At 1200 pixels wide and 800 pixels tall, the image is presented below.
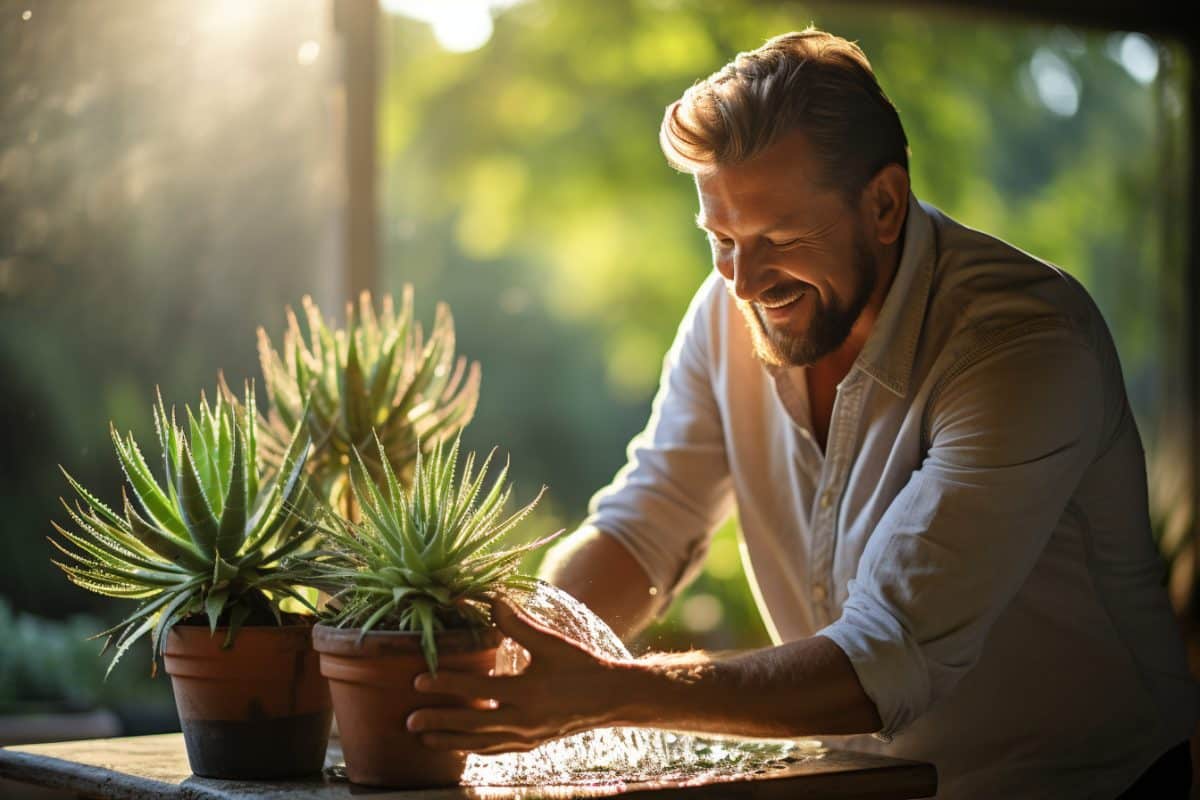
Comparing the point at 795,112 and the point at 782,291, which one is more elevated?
the point at 795,112

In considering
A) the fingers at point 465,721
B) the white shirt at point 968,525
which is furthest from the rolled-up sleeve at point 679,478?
the fingers at point 465,721

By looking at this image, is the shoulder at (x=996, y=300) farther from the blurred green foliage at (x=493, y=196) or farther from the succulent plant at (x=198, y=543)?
the succulent plant at (x=198, y=543)

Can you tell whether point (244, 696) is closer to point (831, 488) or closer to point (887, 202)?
point (831, 488)

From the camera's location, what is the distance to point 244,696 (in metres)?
1.66

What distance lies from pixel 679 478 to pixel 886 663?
835 mm

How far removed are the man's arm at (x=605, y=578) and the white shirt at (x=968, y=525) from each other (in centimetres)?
3

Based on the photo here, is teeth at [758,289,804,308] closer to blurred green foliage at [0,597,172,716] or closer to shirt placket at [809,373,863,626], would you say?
shirt placket at [809,373,863,626]

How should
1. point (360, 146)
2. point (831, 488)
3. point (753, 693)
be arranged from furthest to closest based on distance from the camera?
point (360, 146)
point (831, 488)
point (753, 693)

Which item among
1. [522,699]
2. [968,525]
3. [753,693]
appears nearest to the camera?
[522,699]

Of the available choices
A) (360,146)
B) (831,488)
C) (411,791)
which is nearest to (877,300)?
(831,488)

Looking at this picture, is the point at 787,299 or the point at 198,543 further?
the point at 787,299

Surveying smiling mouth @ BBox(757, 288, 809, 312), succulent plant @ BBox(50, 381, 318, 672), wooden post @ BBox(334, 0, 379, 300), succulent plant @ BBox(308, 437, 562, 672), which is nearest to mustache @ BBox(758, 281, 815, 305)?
smiling mouth @ BBox(757, 288, 809, 312)

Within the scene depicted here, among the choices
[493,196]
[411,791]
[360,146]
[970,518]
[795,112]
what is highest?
[493,196]

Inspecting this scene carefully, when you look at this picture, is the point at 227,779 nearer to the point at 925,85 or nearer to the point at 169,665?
the point at 169,665
